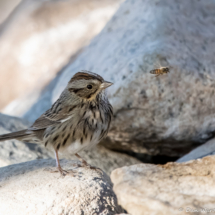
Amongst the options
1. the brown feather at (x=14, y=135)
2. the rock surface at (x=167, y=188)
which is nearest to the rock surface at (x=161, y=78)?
the brown feather at (x=14, y=135)

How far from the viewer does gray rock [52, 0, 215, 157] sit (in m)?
3.59

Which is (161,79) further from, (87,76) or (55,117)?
(55,117)

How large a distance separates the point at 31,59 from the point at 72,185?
4.42 metres

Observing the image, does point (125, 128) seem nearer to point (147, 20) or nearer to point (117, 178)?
point (147, 20)

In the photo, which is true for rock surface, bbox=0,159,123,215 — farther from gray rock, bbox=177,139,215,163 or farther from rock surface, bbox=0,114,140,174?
gray rock, bbox=177,139,215,163

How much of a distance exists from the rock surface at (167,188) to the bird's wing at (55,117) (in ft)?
2.45

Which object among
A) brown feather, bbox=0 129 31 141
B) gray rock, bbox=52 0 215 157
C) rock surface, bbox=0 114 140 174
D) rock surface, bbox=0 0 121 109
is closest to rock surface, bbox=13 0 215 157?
gray rock, bbox=52 0 215 157

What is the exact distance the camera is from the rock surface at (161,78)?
11.8 feet

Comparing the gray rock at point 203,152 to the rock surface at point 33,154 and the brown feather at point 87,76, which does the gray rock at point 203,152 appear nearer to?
the rock surface at point 33,154

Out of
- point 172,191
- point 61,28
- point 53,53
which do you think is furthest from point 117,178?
point 61,28

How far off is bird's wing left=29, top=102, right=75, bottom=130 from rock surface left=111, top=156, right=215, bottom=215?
2.45 feet

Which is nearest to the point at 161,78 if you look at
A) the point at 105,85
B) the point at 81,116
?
the point at 105,85

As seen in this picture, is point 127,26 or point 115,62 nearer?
point 115,62

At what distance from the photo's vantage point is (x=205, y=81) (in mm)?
3664
